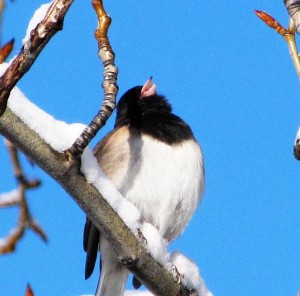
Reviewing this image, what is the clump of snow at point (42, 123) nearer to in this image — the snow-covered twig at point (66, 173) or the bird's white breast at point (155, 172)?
the snow-covered twig at point (66, 173)

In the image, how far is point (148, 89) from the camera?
12.1 feet

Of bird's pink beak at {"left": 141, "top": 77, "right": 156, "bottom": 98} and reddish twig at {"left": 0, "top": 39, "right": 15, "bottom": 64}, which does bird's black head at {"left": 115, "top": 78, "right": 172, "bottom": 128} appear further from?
reddish twig at {"left": 0, "top": 39, "right": 15, "bottom": 64}

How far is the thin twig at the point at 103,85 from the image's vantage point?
69.9 inches

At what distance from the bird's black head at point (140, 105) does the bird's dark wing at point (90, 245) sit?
0.48 meters

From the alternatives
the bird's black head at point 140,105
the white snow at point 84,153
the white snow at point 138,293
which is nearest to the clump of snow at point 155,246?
the white snow at point 84,153

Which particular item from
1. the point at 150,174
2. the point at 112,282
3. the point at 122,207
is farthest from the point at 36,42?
the point at 112,282

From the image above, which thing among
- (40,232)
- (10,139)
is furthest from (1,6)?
(40,232)

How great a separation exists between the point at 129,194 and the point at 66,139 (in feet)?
4.27

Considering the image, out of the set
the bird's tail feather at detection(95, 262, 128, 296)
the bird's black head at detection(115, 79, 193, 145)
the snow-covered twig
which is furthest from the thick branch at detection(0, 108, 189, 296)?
the bird's black head at detection(115, 79, 193, 145)

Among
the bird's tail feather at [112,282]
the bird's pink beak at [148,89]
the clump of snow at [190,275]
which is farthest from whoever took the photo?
the bird's pink beak at [148,89]

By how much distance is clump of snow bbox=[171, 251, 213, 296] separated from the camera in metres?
2.17

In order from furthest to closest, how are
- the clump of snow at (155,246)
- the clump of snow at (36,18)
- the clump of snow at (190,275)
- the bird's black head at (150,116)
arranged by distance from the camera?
the bird's black head at (150,116), the clump of snow at (190,275), the clump of snow at (155,246), the clump of snow at (36,18)

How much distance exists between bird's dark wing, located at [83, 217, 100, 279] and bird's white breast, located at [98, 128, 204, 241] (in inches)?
9.8

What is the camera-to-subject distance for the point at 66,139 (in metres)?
1.84
